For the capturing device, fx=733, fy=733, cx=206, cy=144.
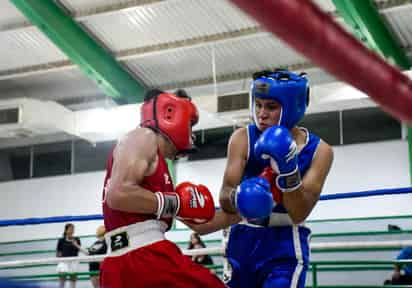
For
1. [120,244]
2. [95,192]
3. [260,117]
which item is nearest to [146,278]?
[120,244]

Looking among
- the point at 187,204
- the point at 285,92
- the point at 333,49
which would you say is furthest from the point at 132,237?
the point at 333,49

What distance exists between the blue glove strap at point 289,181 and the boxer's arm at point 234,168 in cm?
24

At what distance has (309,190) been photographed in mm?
2693

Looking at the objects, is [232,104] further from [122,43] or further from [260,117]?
[260,117]

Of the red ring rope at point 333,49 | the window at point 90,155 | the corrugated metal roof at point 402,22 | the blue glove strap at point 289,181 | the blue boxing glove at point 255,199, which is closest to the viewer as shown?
the red ring rope at point 333,49

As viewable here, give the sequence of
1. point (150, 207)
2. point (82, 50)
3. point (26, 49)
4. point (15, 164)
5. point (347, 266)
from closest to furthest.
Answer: point (150, 207), point (347, 266), point (82, 50), point (26, 49), point (15, 164)

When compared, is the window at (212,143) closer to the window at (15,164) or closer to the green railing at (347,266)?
the window at (15,164)

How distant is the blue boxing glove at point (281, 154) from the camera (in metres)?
2.51

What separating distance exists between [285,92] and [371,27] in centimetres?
603

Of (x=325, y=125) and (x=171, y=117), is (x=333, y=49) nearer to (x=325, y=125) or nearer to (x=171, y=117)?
(x=171, y=117)

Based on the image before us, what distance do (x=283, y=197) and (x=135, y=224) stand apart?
57 cm

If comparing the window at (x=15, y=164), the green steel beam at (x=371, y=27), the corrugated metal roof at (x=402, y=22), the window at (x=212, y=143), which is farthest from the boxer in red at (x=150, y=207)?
the window at (x=15, y=164)

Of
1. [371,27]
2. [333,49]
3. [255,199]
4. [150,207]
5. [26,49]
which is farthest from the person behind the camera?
[26,49]

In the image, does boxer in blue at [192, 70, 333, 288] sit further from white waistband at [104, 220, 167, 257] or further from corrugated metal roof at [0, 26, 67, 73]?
corrugated metal roof at [0, 26, 67, 73]
